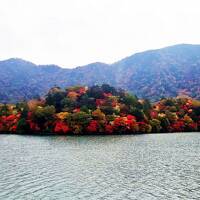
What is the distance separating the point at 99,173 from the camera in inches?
2463

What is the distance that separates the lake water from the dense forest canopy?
185 ft

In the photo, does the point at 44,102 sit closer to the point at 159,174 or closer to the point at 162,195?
the point at 159,174

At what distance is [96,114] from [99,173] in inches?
3676

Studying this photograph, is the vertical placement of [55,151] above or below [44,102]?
below

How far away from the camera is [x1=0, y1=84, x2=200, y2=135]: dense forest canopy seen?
15318 centimetres

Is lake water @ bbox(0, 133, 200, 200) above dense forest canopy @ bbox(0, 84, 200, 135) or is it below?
below

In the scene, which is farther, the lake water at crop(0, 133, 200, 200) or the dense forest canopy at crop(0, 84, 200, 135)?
the dense forest canopy at crop(0, 84, 200, 135)

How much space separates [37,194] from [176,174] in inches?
934

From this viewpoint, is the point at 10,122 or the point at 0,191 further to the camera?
the point at 10,122

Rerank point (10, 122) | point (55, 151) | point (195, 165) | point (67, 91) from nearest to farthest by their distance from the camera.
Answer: point (195, 165) → point (55, 151) → point (10, 122) → point (67, 91)

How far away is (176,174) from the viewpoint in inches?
2437

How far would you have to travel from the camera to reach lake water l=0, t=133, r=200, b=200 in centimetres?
4841

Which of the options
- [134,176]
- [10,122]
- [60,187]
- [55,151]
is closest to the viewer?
[60,187]

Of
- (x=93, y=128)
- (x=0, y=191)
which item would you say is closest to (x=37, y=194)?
(x=0, y=191)
